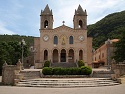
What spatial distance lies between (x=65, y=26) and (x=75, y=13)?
3.95 m

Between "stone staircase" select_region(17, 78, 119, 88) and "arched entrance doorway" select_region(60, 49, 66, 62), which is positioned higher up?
"arched entrance doorway" select_region(60, 49, 66, 62)

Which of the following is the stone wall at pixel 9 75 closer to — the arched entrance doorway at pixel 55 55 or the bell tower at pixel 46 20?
the arched entrance doorway at pixel 55 55

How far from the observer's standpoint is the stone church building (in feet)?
158

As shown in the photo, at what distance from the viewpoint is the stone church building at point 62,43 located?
48.1 meters

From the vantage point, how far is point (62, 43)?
48.3 metres

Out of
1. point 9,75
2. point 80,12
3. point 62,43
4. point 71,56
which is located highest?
point 80,12

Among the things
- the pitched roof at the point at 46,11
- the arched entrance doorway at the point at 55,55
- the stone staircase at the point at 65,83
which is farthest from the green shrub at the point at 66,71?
the pitched roof at the point at 46,11

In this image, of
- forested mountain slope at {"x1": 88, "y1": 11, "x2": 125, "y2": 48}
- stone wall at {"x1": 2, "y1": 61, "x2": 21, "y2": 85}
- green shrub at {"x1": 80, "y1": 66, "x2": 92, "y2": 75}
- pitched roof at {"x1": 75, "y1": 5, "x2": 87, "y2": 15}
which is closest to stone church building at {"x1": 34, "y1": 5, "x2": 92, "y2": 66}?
pitched roof at {"x1": 75, "y1": 5, "x2": 87, "y2": 15}

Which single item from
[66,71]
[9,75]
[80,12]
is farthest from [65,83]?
[80,12]

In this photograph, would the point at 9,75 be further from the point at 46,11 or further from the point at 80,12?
the point at 80,12

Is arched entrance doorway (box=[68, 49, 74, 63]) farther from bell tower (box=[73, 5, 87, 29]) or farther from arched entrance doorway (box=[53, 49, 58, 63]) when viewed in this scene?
bell tower (box=[73, 5, 87, 29])

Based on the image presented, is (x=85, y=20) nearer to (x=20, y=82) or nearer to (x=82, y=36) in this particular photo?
(x=82, y=36)

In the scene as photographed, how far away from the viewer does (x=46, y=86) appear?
2234cm

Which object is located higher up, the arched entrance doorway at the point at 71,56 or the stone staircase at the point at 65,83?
the arched entrance doorway at the point at 71,56
